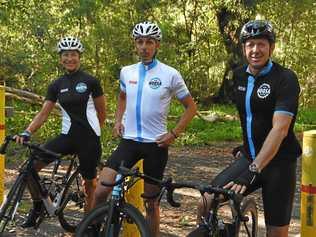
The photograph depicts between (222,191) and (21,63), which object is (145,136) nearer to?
(222,191)

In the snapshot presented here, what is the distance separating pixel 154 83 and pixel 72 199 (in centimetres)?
202

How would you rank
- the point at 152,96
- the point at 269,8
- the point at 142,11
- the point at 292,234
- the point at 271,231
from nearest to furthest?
the point at 271,231 < the point at 152,96 < the point at 292,234 < the point at 142,11 < the point at 269,8

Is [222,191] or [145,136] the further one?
[145,136]

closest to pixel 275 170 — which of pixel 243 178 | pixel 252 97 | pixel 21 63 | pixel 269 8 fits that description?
pixel 243 178

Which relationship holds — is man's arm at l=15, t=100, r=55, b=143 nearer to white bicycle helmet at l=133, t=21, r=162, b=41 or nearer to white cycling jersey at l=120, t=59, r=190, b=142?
white cycling jersey at l=120, t=59, r=190, b=142

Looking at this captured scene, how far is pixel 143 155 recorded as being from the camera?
4.96m

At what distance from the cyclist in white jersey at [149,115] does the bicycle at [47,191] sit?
3.10ft

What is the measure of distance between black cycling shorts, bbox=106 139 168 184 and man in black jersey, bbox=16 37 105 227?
34.3 inches

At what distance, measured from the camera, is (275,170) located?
13.2 feet

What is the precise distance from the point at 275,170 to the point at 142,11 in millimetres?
10180

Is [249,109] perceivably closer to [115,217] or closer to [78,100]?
[115,217]

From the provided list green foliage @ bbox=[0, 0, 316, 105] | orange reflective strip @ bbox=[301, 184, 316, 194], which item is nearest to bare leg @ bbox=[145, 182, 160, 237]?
orange reflective strip @ bbox=[301, 184, 316, 194]

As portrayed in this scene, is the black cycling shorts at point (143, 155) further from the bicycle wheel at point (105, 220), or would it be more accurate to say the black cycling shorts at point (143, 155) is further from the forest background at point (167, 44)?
the forest background at point (167, 44)

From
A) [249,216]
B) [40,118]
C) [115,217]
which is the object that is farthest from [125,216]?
[40,118]
